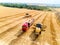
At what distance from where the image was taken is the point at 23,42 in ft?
55.5

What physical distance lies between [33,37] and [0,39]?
13.9 feet

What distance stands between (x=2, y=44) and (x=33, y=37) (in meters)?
4.88

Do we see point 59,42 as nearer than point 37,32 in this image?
Yes

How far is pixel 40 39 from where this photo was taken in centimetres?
1888

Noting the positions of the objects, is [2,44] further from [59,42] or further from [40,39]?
[59,42]

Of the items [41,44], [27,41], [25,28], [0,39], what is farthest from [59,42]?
[0,39]

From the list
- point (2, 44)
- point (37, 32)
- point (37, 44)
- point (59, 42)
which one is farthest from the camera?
point (37, 32)

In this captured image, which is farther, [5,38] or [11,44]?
[5,38]

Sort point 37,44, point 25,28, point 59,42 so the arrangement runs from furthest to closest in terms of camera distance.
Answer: point 25,28 → point 59,42 → point 37,44

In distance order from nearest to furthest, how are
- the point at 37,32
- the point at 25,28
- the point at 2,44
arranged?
the point at 2,44 < the point at 37,32 < the point at 25,28

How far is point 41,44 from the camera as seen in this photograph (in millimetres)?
16953

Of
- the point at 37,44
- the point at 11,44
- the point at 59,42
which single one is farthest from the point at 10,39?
the point at 59,42

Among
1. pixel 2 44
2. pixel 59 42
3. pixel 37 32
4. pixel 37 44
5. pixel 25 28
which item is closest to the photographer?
pixel 2 44

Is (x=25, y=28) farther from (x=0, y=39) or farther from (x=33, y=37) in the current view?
(x=0, y=39)
